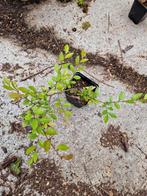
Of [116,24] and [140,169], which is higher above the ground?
[116,24]

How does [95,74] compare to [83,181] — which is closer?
[83,181]

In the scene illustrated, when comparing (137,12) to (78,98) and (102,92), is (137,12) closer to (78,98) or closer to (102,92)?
(102,92)

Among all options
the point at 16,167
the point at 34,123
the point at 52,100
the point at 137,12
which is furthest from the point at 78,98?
the point at 137,12

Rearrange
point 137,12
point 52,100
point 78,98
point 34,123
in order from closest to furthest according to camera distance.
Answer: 1. point 34,123
2. point 78,98
3. point 52,100
4. point 137,12

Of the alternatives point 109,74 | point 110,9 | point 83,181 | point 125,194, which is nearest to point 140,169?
point 125,194

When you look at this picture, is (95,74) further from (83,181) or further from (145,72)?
(83,181)
